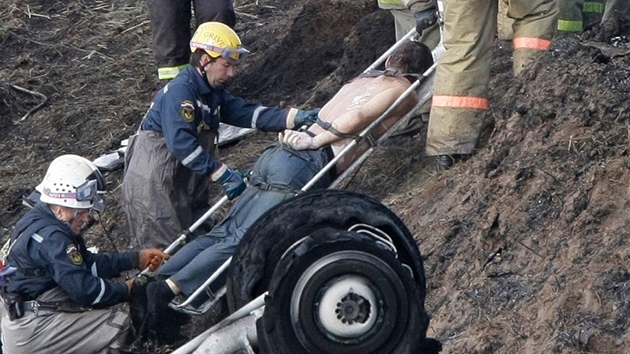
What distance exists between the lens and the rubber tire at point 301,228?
4.90 metres

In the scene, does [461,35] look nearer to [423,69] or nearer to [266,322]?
[423,69]

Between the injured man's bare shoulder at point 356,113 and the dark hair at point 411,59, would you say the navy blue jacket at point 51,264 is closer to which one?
the injured man's bare shoulder at point 356,113

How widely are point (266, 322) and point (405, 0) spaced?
5251 millimetres

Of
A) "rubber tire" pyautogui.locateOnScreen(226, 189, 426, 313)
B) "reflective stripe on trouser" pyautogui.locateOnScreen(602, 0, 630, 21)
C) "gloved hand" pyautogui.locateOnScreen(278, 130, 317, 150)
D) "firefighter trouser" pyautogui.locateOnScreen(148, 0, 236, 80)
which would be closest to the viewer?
"rubber tire" pyautogui.locateOnScreen(226, 189, 426, 313)

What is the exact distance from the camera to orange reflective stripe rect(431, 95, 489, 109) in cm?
820

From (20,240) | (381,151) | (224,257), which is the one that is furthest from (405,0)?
(20,240)

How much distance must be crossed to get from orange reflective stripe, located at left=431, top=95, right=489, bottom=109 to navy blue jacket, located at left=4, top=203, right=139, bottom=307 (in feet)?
7.46

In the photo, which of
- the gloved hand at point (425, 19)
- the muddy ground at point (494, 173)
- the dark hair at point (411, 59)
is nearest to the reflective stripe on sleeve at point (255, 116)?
the dark hair at point (411, 59)

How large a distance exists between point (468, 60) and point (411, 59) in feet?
1.18

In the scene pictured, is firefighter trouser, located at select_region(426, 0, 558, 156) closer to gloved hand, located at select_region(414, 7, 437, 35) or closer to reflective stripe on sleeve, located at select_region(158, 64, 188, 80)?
gloved hand, located at select_region(414, 7, 437, 35)

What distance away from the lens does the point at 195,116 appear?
8117mm

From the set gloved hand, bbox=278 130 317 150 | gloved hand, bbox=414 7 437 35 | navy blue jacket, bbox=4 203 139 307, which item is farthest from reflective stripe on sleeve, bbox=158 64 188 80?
navy blue jacket, bbox=4 203 139 307

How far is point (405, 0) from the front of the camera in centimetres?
961

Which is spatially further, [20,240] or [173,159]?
[173,159]
